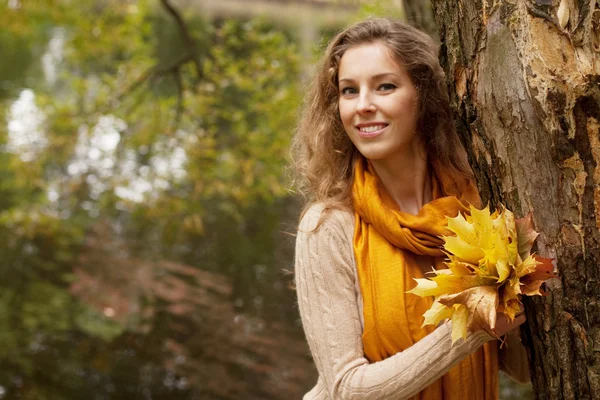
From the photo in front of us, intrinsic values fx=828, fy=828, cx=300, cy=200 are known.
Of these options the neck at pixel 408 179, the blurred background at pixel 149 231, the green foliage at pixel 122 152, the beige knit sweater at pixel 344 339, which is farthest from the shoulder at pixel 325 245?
the green foliage at pixel 122 152

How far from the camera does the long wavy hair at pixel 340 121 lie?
2160 millimetres

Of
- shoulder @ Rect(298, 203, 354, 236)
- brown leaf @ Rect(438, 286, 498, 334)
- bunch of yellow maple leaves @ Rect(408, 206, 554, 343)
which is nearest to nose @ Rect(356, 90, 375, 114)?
shoulder @ Rect(298, 203, 354, 236)

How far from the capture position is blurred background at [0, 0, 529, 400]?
6051 millimetres

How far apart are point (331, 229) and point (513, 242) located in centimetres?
60

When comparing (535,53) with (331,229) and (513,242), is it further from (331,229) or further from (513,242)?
(331,229)

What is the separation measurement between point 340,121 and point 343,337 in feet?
2.04

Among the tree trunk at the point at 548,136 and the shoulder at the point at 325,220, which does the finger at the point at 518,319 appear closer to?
the tree trunk at the point at 548,136

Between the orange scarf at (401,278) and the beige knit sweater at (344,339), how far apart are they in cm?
4

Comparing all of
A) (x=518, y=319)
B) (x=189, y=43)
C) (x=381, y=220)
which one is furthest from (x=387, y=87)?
(x=189, y=43)

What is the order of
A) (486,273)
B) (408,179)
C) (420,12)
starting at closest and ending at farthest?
(486,273)
(408,179)
(420,12)

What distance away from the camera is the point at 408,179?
2.22 meters

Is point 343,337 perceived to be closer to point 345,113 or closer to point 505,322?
point 505,322

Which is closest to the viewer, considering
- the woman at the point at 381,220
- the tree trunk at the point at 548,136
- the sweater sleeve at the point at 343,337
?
the tree trunk at the point at 548,136

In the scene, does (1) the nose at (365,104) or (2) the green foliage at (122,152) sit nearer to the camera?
(1) the nose at (365,104)
